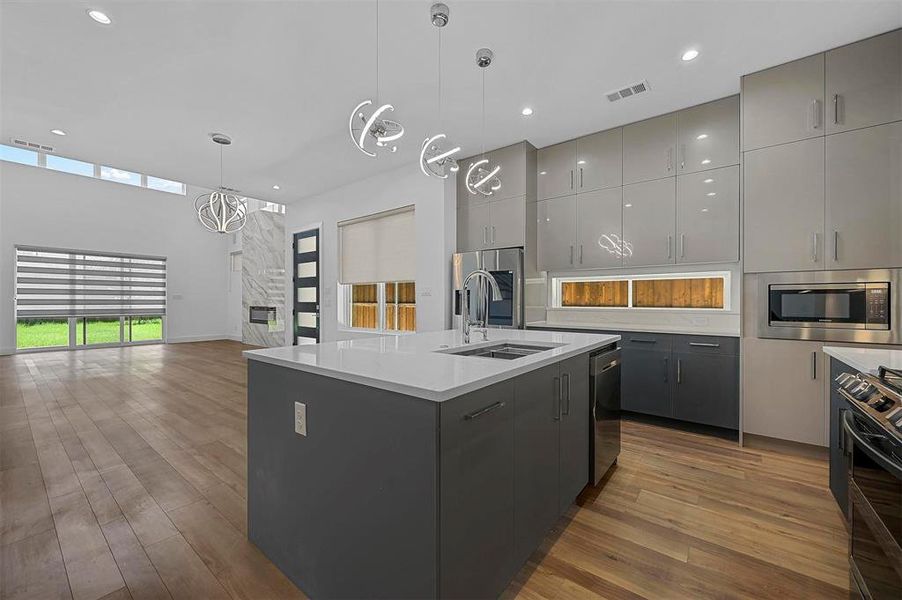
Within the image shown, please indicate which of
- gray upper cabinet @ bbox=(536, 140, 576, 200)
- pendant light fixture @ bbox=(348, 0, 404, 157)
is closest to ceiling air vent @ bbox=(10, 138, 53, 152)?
pendant light fixture @ bbox=(348, 0, 404, 157)

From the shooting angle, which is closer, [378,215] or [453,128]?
[453,128]

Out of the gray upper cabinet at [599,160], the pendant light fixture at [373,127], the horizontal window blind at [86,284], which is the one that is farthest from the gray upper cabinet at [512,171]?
the horizontal window blind at [86,284]

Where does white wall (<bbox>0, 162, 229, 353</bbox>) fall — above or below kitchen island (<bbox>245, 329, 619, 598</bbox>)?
above

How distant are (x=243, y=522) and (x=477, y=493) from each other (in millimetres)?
1454

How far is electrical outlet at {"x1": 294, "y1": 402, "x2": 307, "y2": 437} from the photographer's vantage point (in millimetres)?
1479

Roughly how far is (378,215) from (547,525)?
16.4ft

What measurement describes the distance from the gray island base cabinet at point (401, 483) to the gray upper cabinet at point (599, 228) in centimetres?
263

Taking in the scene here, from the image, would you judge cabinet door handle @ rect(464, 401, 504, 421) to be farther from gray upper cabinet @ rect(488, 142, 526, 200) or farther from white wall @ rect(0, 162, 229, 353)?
white wall @ rect(0, 162, 229, 353)

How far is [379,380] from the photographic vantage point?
119cm

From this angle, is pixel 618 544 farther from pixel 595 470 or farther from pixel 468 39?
pixel 468 39

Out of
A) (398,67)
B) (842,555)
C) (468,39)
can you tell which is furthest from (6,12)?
(842,555)

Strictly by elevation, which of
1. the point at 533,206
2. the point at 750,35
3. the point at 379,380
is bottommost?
the point at 379,380

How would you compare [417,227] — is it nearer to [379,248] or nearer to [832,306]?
[379,248]

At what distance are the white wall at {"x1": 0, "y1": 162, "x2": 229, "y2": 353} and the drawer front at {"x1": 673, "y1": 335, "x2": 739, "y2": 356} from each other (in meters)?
10.6
